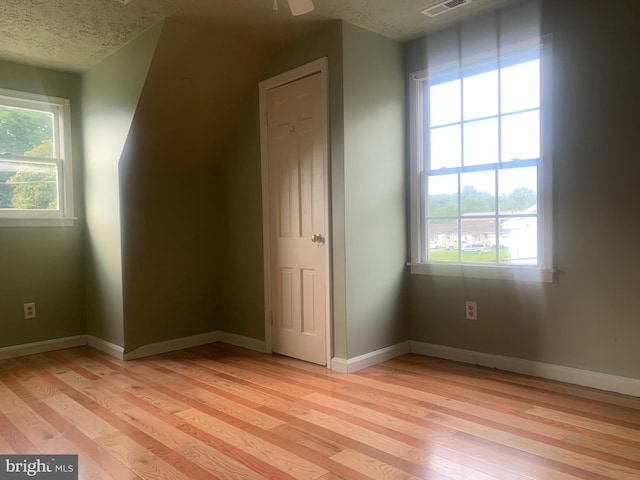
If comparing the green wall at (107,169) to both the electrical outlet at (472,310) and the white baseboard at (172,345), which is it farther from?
the electrical outlet at (472,310)

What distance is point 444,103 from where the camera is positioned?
136 inches

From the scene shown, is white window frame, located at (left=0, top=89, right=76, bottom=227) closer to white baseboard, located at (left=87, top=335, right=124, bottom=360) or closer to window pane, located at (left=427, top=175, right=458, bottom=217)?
white baseboard, located at (left=87, top=335, right=124, bottom=360)

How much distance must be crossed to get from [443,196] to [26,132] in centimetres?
344

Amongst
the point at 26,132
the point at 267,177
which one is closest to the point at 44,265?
the point at 26,132

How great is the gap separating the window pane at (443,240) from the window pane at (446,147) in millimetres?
419

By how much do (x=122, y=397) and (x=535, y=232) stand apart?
2.76m

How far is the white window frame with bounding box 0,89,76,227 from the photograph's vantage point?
12.8ft

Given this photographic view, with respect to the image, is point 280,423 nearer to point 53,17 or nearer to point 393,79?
point 393,79

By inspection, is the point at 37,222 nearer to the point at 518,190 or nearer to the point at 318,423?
the point at 318,423

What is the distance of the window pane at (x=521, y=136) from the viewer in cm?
301

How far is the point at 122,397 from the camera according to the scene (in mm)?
2863

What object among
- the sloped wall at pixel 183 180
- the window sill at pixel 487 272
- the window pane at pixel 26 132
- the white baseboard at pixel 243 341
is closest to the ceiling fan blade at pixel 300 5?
the sloped wall at pixel 183 180

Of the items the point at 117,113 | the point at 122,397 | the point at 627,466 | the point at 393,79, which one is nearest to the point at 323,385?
the point at 122,397

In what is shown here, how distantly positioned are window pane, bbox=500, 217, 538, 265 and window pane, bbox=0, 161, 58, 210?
366cm
